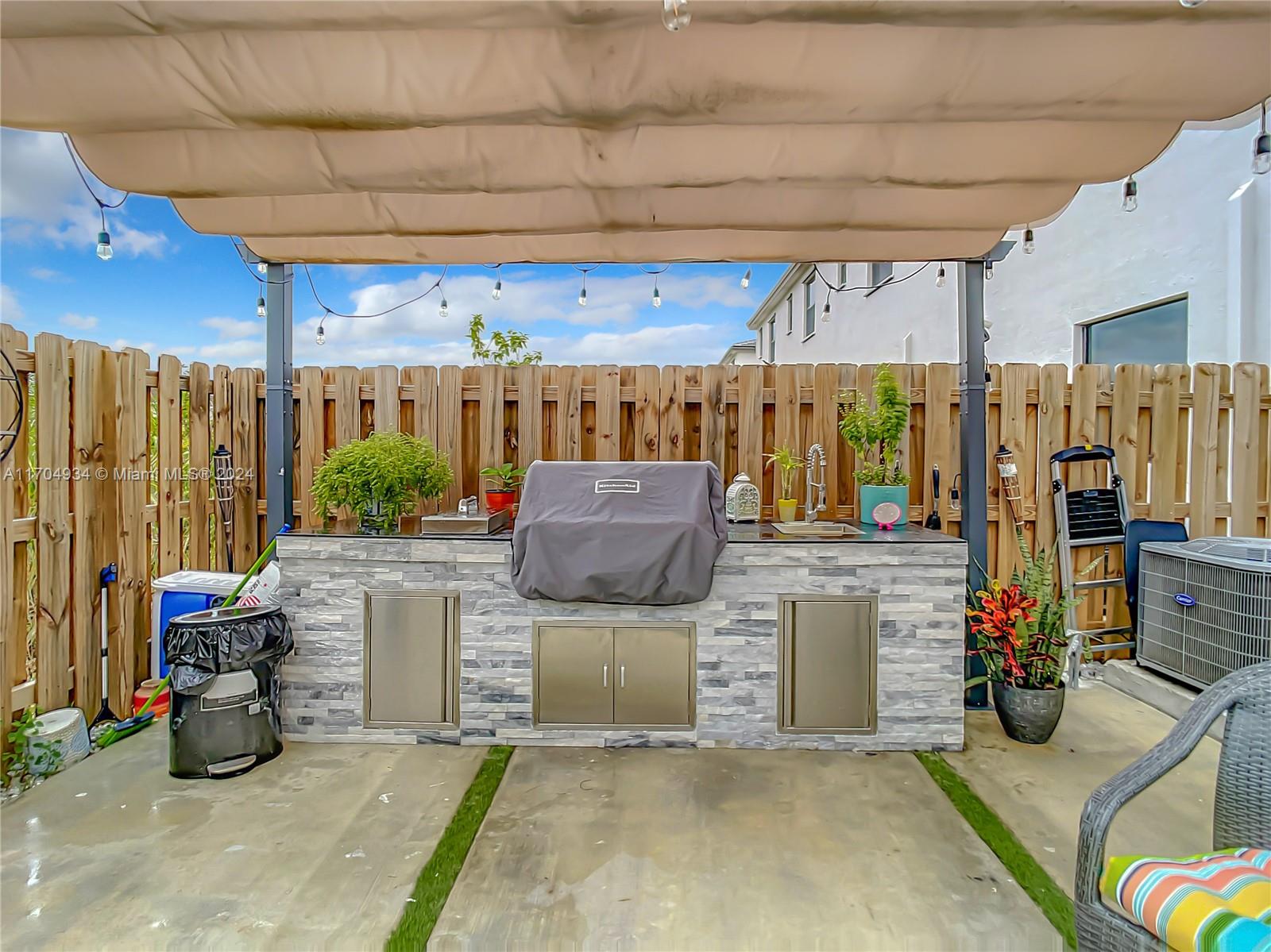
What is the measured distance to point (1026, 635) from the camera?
119 inches

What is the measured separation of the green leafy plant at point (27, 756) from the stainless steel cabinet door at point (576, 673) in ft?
6.87

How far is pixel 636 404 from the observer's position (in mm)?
3805

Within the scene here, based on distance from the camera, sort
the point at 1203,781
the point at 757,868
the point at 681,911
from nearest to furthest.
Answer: the point at 681,911 < the point at 757,868 < the point at 1203,781

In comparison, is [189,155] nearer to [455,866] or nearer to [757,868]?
[455,866]

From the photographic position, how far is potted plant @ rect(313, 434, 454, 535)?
10.2 feet

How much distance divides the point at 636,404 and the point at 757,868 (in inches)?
99.3

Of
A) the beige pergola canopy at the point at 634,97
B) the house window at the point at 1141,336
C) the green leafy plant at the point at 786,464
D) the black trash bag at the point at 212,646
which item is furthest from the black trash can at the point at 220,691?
the house window at the point at 1141,336

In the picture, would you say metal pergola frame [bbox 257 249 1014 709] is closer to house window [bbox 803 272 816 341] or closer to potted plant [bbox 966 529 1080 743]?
potted plant [bbox 966 529 1080 743]

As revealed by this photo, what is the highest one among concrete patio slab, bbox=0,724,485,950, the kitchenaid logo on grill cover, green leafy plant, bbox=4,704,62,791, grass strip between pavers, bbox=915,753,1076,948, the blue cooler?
the kitchenaid logo on grill cover

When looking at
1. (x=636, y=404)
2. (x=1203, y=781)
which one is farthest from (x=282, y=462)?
(x=1203, y=781)

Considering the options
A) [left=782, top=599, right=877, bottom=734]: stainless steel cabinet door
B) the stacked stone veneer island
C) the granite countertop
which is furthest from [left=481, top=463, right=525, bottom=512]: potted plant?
[left=782, top=599, right=877, bottom=734]: stainless steel cabinet door

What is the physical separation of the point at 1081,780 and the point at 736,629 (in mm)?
1592

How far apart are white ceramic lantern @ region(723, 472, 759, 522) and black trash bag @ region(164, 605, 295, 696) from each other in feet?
7.66

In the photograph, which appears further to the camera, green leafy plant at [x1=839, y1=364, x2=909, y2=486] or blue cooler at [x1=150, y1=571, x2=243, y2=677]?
green leafy plant at [x1=839, y1=364, x2=909, y2=486]
